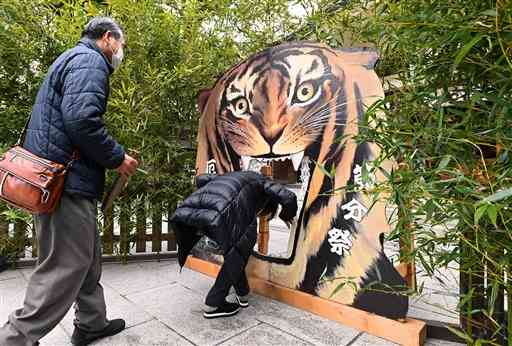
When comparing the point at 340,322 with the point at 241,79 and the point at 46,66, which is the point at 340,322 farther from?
the point at 46,66

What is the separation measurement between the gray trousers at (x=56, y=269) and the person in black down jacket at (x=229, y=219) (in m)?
0.68

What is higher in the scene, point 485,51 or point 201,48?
point 201,48

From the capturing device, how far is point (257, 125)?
3355mm

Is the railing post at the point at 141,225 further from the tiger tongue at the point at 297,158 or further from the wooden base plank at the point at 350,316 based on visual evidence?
the tiger tongue at the point at 297,158

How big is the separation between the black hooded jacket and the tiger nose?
1.70 ft

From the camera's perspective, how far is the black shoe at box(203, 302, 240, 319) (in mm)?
2641

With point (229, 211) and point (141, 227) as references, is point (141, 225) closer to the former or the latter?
point (141, 227)

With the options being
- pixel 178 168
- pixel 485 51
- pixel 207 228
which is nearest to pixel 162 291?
pixel 207 228

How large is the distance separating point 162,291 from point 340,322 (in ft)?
5.77

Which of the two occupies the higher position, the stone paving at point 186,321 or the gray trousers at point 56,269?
the gray trousers at point 56,269

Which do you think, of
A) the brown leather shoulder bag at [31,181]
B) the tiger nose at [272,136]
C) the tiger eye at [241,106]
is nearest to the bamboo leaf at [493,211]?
the brown leather shoulder bag at [31,181]

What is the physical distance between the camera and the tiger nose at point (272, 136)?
3.15 meters

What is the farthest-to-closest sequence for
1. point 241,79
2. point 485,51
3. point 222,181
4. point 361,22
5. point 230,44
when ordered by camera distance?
point 230,44
point 241,79
point 361,22
point 222,181
point 485,51

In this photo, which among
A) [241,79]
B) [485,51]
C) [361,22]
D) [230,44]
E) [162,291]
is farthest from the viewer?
[230,44]
